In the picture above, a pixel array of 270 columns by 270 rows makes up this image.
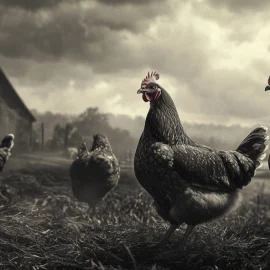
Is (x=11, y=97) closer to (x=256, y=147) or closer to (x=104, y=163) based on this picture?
(x=104, y=163)

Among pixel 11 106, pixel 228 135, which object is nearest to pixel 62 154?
pixel 11 106

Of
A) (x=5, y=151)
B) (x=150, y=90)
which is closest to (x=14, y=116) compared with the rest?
(x=5, y=151)

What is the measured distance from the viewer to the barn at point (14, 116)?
271 inches

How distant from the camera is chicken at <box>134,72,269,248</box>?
2918 mm

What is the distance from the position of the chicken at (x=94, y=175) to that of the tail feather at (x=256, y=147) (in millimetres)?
1658

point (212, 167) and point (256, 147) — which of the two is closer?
point (212, 167)

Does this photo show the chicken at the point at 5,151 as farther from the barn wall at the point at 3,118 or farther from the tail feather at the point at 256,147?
the tail feather at the point at 256,147

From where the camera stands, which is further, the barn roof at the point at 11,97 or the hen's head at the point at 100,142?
the barn roof at the point at 11,97

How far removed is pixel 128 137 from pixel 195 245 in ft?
15.6

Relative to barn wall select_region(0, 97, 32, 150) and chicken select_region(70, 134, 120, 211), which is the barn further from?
chicken select_region(70, 134, 120, 211)

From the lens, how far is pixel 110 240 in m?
3.14

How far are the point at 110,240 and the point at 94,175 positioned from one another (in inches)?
60.3

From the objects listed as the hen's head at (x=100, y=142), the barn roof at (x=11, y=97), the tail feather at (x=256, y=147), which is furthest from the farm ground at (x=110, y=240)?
the barn roof at (x=11, y=97)

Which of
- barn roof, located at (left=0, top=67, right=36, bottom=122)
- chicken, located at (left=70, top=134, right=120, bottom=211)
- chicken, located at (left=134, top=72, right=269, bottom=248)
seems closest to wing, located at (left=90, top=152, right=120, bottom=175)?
chicken, located at (left=70, top=134, right=120, bottom=211)
